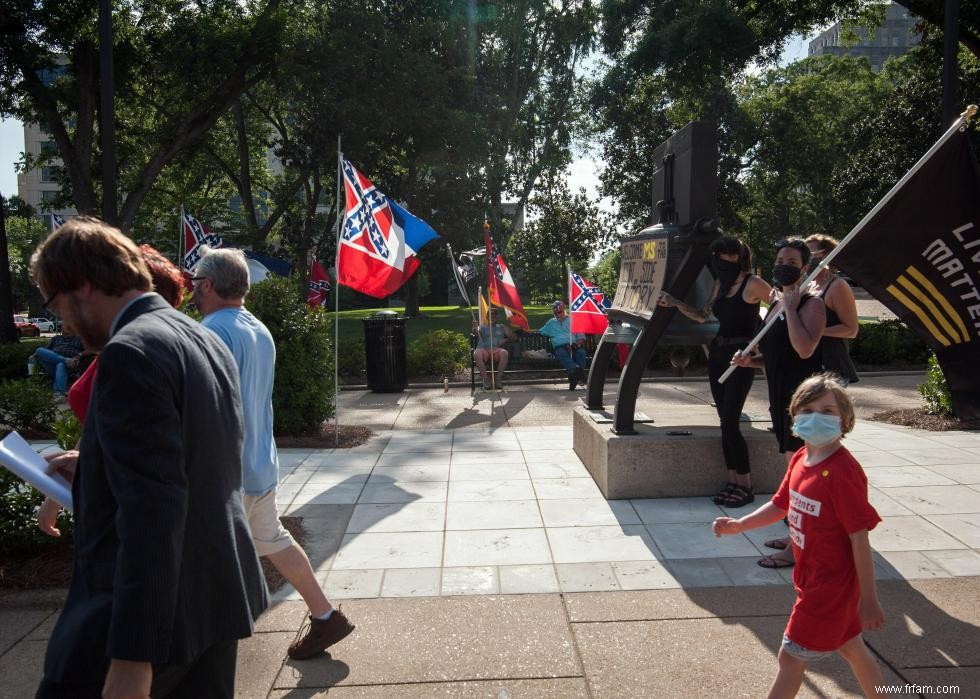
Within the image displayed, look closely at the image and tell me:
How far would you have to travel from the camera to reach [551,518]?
220 inches

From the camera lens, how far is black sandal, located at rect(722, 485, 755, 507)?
225 inches

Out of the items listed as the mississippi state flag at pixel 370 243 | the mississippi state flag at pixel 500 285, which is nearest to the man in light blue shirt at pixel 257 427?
the mississippi state flag at pixel 370 243

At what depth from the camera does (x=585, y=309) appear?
491 inches

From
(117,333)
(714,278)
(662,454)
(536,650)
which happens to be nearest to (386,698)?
(536,650)

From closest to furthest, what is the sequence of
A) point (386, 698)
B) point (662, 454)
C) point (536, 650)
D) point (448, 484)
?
point (386, 698), point (536, 650), point (662, 454), point (448, 484)

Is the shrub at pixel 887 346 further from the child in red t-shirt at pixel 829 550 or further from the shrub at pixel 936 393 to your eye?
the child in red t-shirt at pixel 829 550

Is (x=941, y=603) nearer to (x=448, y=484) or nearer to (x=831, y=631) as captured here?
(x=831, y=631)

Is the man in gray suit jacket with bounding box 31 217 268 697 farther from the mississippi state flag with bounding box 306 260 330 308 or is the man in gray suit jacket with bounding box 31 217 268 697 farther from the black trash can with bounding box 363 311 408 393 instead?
the mississippi state flag with bounding box 306 260 330 308

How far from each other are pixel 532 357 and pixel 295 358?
635cm

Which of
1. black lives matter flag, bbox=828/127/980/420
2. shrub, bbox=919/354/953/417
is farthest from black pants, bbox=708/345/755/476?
shrub, bbox=919/354/953/417

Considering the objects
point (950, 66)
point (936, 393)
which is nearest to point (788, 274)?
point (936, 393)

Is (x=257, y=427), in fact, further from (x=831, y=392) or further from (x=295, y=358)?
(x=295, y=358)

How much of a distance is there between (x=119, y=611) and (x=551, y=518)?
13.6 feet

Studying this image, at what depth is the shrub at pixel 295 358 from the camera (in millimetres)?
8633
